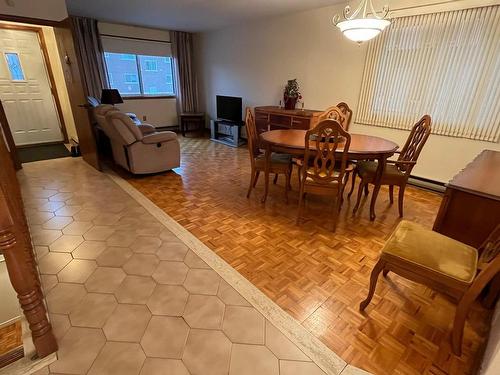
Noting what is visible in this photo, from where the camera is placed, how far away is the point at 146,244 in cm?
215

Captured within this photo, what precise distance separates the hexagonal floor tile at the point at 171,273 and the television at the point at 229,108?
165 inches

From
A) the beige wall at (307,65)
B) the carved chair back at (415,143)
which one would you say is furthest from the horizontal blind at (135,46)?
the carved chair back at (415,143)

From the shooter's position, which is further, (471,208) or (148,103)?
(148,103)

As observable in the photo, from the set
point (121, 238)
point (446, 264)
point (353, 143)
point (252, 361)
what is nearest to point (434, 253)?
point (446, 264)

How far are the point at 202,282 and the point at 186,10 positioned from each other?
172 inches

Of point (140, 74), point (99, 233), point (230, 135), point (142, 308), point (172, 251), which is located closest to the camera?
point (142, 308)

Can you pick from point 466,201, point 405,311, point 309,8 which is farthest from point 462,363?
point 309,8

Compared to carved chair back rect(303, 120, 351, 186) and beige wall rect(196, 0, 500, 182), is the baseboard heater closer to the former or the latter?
beige wall rect(196, 0, 500, 182)

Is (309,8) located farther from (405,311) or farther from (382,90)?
(405,311)

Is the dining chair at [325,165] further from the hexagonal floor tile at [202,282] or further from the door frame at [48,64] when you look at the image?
the door frame at [48,64]

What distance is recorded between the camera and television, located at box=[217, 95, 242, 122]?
5483mm

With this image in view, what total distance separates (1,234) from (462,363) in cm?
217

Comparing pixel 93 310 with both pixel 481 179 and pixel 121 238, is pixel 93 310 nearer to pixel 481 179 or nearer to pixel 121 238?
pixel 121 238

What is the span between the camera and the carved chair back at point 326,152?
205cm
